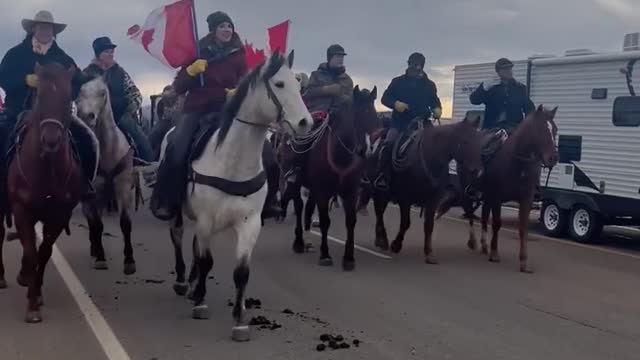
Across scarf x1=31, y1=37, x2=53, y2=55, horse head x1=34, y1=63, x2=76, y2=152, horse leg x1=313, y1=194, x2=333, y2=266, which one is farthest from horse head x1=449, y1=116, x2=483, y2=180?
horse head x1=34, y1=63, x2=76, y2=152

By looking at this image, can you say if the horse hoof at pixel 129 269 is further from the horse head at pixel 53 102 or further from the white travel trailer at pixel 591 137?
the white travel trailer at pixel 591 137

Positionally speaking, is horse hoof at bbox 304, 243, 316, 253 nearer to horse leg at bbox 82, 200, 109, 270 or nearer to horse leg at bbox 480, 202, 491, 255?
horse leg at bbox 480, 202, 491, 255

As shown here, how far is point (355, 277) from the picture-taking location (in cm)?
1009

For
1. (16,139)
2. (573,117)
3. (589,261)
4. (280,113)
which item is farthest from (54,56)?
(573,117)

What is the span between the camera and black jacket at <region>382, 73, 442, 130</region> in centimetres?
1241

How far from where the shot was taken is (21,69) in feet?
26.8

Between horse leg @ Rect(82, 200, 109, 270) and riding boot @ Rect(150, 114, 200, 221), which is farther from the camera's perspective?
horse leg @ Rect(82, 200, 109, 270)

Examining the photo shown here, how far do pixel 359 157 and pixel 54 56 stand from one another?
4153 mm

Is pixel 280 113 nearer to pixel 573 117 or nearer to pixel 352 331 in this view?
pixel 352 331

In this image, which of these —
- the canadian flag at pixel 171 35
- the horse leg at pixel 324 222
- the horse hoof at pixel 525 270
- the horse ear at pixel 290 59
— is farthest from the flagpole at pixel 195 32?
the horse hoof at pixel 525 270

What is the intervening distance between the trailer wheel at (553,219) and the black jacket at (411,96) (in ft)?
13.9

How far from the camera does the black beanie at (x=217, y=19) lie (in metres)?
7.95

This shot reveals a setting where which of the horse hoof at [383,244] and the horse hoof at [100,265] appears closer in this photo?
the horse hoof at [100,265]

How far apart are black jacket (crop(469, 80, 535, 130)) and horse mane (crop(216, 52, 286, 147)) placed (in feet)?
22.7
